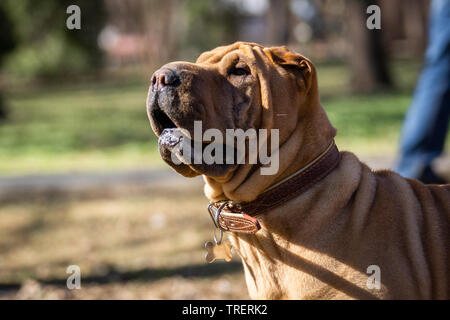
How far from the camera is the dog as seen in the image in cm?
235

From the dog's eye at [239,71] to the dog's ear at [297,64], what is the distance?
0.15 metres

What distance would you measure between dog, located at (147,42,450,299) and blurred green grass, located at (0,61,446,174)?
5909 mm

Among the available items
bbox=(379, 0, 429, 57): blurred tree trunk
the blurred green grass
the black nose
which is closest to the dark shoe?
the black nose

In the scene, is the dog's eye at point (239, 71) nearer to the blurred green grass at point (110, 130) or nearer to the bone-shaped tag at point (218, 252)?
the bone-shaped tag at point (218, 252)

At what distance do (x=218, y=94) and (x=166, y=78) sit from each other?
0.86ft

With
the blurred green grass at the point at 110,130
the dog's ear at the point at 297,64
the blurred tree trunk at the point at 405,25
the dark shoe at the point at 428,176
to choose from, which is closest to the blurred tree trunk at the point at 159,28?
the blurred green grass at the point at 110,130

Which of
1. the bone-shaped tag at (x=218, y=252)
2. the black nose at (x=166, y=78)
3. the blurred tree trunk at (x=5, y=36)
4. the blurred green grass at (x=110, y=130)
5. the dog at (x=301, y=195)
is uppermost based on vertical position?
the blurred tree trunk at (x=5, y=36)

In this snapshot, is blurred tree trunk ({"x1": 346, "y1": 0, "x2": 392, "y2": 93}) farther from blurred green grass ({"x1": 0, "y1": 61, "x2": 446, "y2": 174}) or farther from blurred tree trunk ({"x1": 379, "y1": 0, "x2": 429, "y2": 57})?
blurred tree trunk ({"x1": 379, "y1": 0, "x2": 429, "y2": 57})

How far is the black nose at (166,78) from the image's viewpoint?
92.4 inches

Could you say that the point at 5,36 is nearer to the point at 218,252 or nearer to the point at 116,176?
the point at 116,176

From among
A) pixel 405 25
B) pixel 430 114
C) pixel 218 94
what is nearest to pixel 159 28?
pixel 405 25

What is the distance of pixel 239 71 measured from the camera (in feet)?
8.41

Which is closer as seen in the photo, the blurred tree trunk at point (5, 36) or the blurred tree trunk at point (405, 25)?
the blurred tree trunk at point (5, 36)
